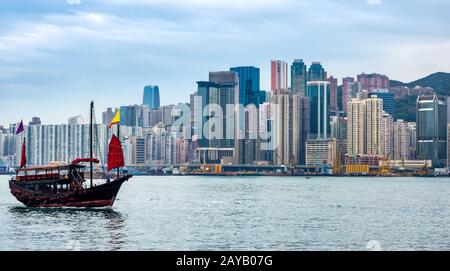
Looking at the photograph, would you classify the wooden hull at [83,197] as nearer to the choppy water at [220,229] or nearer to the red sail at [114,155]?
the choppy water at [220,229]

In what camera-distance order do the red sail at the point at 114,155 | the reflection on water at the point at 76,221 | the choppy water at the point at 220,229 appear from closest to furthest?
the choppy water at the point at 220,229 → the reflection on water at the point at 76,221 → the red sail at the point at 114,155

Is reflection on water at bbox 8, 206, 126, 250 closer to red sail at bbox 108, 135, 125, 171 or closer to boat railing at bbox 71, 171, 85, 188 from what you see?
boat railing at bbox 71, 171, 85, 188

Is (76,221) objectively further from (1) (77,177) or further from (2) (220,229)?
(1) (77,177)

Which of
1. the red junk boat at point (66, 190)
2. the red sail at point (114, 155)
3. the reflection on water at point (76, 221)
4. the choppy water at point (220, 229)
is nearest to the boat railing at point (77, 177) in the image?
the red junk boat at point (66, 190)

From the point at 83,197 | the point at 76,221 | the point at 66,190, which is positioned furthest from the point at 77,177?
the point at 76,221

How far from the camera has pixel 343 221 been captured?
60031 millimetres

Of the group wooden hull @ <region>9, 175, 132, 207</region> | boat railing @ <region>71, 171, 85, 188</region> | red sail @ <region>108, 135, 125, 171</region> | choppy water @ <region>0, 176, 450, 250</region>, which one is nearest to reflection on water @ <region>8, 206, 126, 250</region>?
choppy water @ <region>0, 176, 450, 250</region>

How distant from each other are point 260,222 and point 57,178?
2293cm

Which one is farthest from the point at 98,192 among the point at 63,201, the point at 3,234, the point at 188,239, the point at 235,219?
the point at 188,239

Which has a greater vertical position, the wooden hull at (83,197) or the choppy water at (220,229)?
the wooden hull at (83,197)
